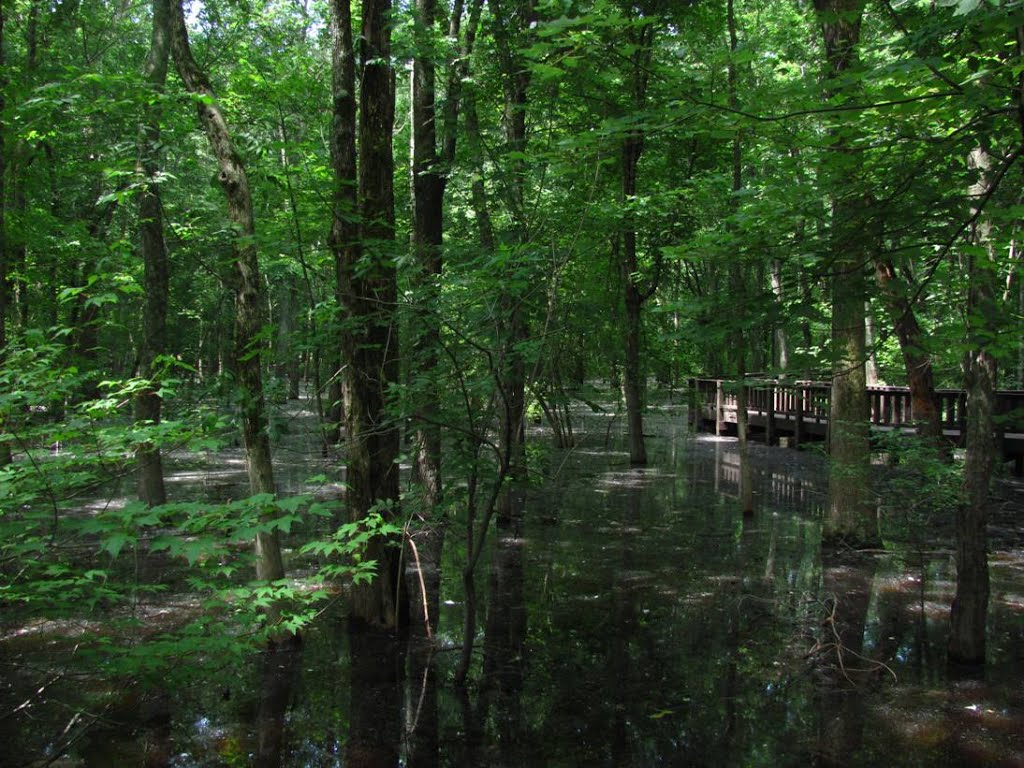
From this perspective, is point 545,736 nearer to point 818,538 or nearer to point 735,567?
point 735,567

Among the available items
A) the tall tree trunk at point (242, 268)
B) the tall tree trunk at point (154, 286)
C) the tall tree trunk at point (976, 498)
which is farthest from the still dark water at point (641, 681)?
the tall tree trunk at point (154, 286)

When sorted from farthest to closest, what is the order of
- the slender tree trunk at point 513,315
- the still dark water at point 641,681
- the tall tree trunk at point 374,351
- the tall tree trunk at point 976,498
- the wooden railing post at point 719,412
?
1. the wooden railing post at point 719,412
2. the tall tree trunk at point 374,351
3. the tall tree trunk at point 976,498
4. the slender tree trunk at point 513,315
5. the still dark water at point 641,681

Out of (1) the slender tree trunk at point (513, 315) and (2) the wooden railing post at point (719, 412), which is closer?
(1) the slender tree trunk at point (513, 315)

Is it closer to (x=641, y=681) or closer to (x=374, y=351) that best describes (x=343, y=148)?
(x=374, y=351)

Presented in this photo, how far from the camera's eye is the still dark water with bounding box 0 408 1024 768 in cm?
486

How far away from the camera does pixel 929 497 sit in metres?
7.42

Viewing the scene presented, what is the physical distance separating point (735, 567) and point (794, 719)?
381 centimetres

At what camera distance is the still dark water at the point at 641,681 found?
4859 millimetres

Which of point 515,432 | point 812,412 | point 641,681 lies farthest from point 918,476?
point 812,412

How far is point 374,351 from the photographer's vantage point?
21.8ft

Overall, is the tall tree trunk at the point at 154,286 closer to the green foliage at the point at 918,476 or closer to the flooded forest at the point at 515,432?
the flooded forest at the point at 515,432

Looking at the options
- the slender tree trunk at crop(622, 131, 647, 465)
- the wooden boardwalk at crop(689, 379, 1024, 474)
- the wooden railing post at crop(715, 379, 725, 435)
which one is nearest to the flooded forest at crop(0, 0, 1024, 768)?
the slender tree trunk at crop(622, 131, 647, 465)

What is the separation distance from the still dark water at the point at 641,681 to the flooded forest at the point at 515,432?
0.13 ft

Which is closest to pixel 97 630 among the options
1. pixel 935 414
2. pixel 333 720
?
pixel 333 720
